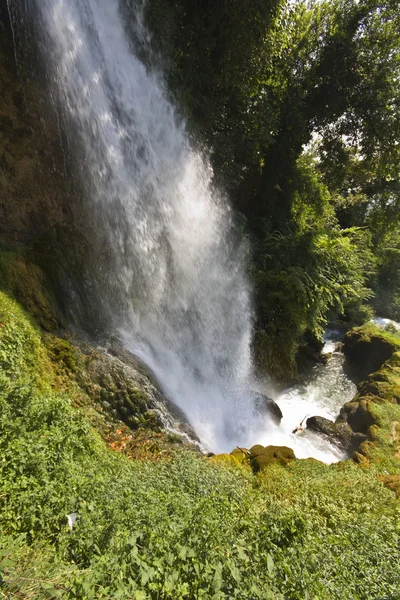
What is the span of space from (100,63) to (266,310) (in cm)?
707

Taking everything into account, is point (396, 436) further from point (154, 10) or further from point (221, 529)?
point (154, 10)

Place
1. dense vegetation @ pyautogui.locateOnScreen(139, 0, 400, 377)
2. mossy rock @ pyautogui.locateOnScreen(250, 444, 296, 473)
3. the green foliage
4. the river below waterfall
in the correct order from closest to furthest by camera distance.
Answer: mossy rock @ pyautogui.locateOnScreen(250, 444, 296, 473) → the river below waterfall → dense vegetation @ pyautogui.locateOnScreen(139, 0, 400, 377) → the green foliage

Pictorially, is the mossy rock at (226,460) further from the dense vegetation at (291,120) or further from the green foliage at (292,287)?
the dense vegetation at (291,120)

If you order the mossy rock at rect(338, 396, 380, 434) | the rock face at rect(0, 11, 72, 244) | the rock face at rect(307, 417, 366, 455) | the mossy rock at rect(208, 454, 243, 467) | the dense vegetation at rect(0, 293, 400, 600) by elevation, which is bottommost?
the rock face at rect(307, 417, 366, 455)

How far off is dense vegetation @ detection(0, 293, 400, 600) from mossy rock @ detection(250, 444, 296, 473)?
0.83 meters

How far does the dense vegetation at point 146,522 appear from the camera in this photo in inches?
96.6

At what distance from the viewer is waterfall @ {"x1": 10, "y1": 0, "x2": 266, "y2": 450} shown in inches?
255

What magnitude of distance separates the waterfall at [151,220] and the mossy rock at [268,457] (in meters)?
0.90

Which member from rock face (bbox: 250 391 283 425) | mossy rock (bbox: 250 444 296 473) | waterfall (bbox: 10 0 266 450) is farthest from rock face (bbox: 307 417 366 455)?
mossy rock (bbox: 250 444 296 473)

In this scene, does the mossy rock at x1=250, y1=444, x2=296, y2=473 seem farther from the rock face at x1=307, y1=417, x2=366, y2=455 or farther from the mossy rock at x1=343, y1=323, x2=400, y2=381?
the mossy rock at x1=343, y1=323, x2=400, y2=381

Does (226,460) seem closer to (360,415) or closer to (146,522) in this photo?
(146,522)

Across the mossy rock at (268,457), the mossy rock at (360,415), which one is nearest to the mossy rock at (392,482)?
the mossy rock at (268,457)

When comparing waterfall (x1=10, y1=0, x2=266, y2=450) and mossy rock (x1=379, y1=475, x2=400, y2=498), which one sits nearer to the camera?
mossy rock (x1=379, y1=475, x2=400, y2=498)

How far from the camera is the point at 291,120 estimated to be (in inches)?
475
